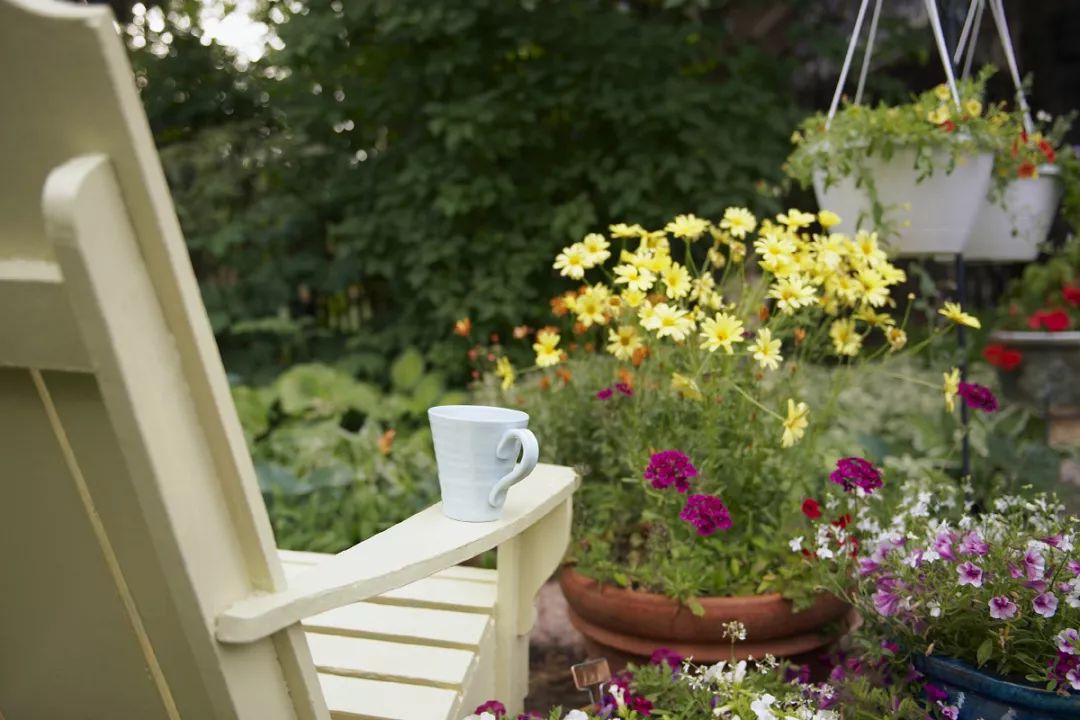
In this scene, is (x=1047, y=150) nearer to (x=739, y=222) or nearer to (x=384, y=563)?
(x=739, y=222)

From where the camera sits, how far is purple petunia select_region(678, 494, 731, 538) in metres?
1.70

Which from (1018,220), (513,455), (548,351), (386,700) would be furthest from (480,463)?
(1018,220)

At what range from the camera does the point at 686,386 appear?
76.0 inches

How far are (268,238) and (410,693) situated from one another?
3.87 m

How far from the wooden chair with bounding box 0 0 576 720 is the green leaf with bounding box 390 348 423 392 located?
3197mm

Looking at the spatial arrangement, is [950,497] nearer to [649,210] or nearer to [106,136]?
[106,136]

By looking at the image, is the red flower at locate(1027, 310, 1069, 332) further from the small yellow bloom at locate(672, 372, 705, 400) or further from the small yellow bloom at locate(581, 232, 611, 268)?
the small yellow bloom at locate(581, 232, 611, 268)

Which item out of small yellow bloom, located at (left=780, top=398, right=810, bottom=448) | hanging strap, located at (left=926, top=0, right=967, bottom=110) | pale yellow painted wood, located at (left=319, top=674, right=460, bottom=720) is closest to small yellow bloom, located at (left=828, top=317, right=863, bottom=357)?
small yellow bloom, located at (left=780, top=398, right=810, bottom=448)

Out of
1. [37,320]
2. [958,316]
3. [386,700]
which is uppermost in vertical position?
[37,320]

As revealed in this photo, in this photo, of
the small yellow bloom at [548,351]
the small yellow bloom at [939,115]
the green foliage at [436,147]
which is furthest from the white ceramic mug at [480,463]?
the green foliage at [436,147]

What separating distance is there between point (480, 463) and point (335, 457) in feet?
6.79

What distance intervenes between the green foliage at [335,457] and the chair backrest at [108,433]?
5.90 feet

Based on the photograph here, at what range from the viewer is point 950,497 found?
7.31 ft

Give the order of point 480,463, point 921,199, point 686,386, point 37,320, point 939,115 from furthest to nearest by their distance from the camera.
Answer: point 921,199, point 939,115, point 686,386, point 480,463, point 37,320
